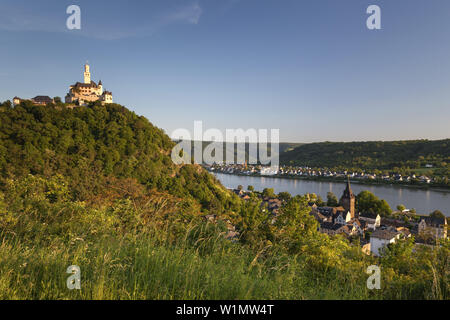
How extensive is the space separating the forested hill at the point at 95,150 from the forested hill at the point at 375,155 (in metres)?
87.5

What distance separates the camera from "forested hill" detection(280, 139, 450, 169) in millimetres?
94500

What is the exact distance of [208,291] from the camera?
1.73 metres

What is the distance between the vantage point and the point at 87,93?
44.4 meters

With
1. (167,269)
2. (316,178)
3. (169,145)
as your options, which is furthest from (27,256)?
(316,178)

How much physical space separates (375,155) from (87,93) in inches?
4639

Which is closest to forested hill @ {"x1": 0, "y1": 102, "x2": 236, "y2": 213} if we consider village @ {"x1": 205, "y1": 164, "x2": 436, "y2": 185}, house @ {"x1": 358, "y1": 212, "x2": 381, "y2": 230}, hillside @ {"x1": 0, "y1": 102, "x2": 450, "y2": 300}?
hillside @ {"x1": 0, "y1": 102, "x2": 450, "y2": 300}

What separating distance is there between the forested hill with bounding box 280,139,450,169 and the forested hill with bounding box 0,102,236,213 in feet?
287

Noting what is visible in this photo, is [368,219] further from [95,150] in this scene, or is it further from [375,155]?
[375,155]

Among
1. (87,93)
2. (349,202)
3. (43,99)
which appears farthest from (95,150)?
(349,202)

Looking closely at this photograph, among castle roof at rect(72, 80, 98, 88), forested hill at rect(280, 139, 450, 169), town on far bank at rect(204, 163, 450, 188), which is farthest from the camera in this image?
forested hill at rect(280, 139, 450, 169)

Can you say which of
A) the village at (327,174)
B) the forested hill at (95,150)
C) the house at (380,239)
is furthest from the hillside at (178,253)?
the village at (327,174)

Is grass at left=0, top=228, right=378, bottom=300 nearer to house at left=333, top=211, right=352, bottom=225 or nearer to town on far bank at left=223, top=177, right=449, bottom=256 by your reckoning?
town on far bank at left=223, top=177, right=449, bottom=256

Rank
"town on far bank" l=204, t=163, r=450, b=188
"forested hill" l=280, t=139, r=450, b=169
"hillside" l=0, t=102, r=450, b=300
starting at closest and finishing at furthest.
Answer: "hillside" l=0, t=102, r=450, b=300 → "town on far bank" l=204, t=163, r=450, b=188 → "forested hill" l=280, t=139, r=450, b=169
